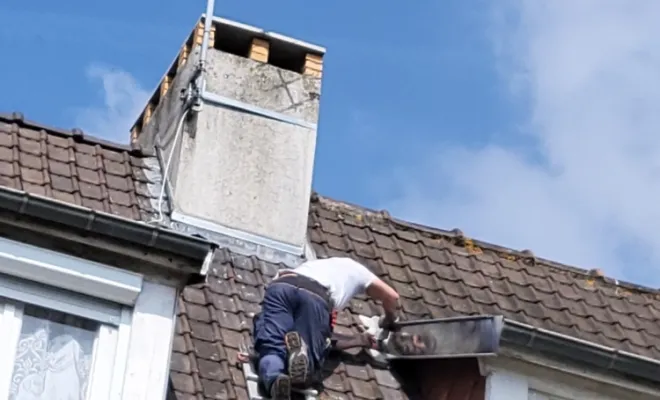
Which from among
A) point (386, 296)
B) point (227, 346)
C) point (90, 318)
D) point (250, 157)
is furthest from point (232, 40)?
point (90, 318)

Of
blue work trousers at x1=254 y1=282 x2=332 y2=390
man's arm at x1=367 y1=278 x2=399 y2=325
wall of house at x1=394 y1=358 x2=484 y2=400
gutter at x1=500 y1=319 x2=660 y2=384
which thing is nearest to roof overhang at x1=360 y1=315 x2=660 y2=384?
gutter at x1=500 y1=319 x2=660 y2=384

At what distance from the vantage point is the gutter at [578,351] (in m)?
10.7

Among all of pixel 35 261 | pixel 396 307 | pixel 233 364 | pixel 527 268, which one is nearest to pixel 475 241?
pixel 527 268

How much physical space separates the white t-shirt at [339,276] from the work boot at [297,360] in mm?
666

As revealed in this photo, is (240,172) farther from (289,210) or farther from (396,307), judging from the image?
(396,307)

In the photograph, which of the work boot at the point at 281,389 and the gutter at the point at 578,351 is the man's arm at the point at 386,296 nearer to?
the gutter at the point at 578,351

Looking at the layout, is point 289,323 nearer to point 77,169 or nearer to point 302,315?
point 302,315

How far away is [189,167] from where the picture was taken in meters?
12.6

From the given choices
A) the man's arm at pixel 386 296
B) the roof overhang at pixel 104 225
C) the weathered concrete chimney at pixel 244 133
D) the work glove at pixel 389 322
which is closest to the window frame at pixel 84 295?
the roof overhang at pixel 104 225

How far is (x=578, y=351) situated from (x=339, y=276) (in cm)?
158

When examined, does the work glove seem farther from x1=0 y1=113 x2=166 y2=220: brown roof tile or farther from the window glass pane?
the window glass pane

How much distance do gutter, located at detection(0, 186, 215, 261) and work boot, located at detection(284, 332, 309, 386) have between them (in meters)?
0.75

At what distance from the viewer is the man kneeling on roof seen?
10312 millimetres

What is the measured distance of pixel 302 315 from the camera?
10.7m
